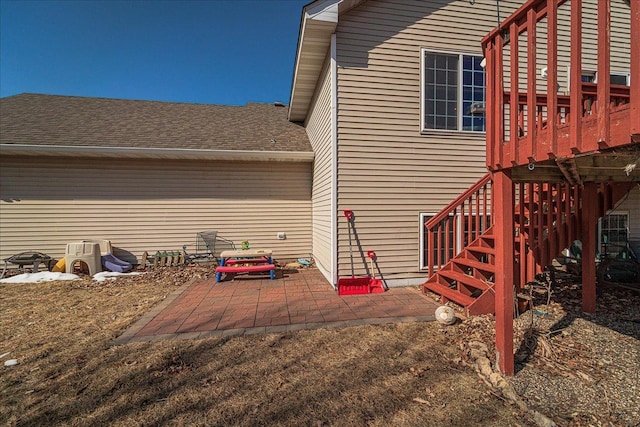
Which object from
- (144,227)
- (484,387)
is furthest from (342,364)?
(144,227)

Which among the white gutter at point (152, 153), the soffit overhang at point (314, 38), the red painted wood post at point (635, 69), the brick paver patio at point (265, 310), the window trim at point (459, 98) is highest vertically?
the soffit overhang at point (314, 38)

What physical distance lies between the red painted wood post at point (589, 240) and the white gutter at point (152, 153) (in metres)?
5.48

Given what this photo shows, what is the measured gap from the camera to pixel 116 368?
9.13 feet

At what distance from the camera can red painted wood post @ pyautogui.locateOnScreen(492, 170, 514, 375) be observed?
8.61 ft

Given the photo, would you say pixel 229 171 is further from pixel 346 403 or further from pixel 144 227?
pixel 346 403

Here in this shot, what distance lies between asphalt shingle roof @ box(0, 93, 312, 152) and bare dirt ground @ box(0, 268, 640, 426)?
4.84m

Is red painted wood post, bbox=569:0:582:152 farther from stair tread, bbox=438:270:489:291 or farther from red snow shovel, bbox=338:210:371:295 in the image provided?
red snow shovel, bbox=338:210:371:295

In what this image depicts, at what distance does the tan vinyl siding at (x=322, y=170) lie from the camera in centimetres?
570

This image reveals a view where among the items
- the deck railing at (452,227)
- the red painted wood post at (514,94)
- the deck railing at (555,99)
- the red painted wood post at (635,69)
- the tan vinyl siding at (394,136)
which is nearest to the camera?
the red painted wood post at (635,69)

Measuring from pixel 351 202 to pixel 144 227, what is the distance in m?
5.60

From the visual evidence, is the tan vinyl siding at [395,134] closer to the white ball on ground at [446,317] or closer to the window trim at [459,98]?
the window trim at [459,98]

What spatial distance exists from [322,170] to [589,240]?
14.9ft

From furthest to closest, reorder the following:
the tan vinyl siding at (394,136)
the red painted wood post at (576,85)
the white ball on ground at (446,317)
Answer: the tan vinyl siding at (394,136), the white ball on ground at (446,317), the red painted wood post at (576,85)

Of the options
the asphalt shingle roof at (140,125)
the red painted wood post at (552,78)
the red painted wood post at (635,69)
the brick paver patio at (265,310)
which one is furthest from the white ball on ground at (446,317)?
the asphalt shingle roof at (140,125)
